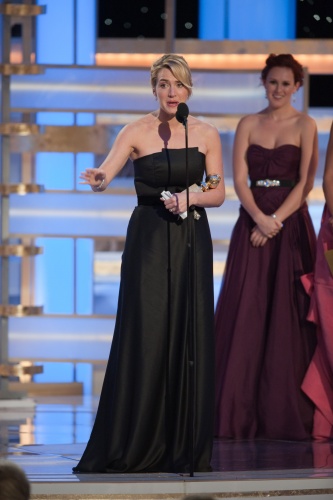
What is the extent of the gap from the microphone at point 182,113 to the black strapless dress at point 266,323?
203 cm

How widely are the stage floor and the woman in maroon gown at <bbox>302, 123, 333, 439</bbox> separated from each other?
27 cm

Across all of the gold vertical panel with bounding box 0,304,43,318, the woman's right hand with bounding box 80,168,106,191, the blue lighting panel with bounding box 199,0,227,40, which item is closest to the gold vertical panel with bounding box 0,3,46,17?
the blue lighting panel with bounding box 199,0,227,40

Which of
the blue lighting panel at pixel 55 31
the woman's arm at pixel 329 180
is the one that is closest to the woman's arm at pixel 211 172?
the woman's arm at pixel 329 180

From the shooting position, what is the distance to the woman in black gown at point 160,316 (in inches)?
187

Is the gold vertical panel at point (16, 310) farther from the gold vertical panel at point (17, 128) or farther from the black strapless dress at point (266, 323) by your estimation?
the black strapless dress at point (266, 323)

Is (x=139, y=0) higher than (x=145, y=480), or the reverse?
(x=139, y=0)

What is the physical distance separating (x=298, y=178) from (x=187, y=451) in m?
2.17

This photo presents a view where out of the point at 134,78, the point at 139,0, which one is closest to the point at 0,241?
the point at 134,78

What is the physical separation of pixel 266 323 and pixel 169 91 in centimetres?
205

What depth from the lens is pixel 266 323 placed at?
644 cm

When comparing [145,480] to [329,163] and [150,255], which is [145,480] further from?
[329,163]

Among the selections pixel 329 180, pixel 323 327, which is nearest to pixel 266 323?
pixel 323 327

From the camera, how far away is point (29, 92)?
307 inches

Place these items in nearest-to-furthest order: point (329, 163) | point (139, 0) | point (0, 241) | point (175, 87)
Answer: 1. point (175, 87)
2. point (329, 163)
3. point (0, 241)
4. point (139, 0)
